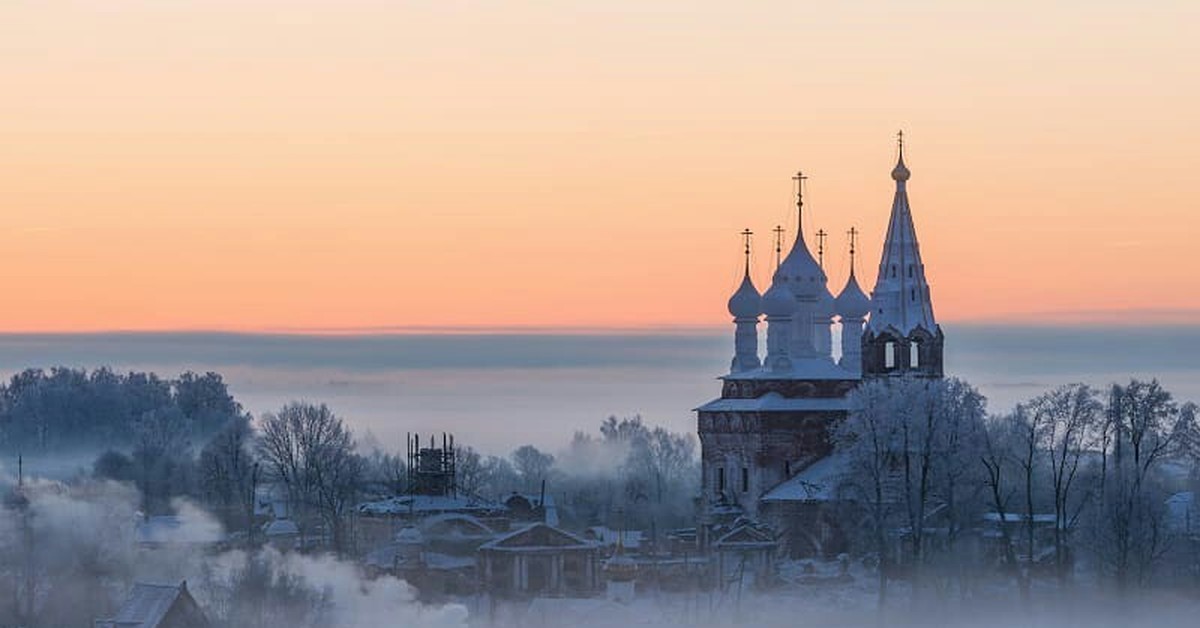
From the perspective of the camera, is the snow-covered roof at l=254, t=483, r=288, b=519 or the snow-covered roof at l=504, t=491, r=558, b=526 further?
the snow-covered roof at l=254, t=483, r=288, b=519

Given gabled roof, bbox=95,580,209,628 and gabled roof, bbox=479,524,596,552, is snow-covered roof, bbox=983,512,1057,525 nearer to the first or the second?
gabled roof, bbox=479,524,596,552

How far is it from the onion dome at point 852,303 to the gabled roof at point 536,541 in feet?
49.4

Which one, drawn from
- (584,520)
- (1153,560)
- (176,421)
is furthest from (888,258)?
(176,421)

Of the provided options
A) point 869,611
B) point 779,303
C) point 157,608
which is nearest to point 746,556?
point 869,611

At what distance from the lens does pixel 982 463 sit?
266 feet

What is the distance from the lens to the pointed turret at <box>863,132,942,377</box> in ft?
282

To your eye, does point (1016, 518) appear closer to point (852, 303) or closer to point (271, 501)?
point (852, 303)

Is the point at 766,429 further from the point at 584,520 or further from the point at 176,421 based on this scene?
the point at 176,421

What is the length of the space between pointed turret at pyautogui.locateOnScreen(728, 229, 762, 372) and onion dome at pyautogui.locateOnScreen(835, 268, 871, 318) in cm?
280

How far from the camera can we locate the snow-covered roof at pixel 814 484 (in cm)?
8688

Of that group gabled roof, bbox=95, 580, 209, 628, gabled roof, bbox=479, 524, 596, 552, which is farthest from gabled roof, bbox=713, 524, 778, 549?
gabled roof, bbox=95, 580, 209, 628

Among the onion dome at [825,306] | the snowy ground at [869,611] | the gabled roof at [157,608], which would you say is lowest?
the snowy ground at [869,611]

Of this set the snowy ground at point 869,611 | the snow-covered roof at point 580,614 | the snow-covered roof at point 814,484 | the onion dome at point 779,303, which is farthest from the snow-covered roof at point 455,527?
the onion dome at point 779,303

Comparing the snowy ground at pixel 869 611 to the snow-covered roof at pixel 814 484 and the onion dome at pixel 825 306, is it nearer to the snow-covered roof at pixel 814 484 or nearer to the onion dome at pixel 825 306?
the snow-covered roof at pixel 814 484
